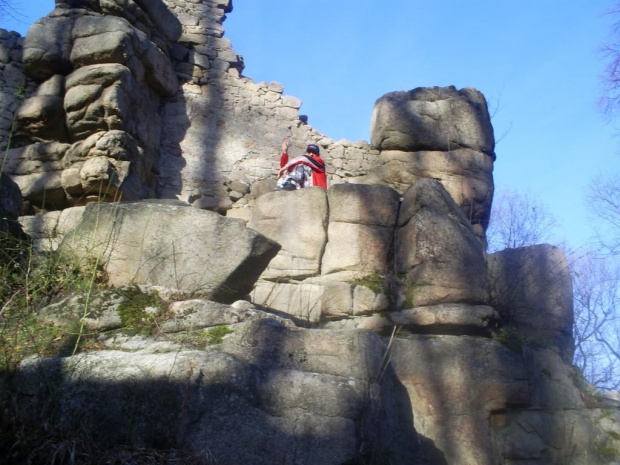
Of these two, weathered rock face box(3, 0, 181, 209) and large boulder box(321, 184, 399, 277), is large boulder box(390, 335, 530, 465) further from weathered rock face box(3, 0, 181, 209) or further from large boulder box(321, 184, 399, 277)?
weathered rock face box(3, 0, 181, 209)

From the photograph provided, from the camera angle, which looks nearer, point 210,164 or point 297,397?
point 297,397

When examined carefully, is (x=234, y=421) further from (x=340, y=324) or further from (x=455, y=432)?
(x=340, y=324)

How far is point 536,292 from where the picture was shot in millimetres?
6281

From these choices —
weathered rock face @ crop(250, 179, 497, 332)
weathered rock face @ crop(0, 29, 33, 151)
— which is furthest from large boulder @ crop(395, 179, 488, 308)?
weathered rock face @ crop(0, 29, 33, 151)

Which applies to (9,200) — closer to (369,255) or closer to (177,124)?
(369,255)

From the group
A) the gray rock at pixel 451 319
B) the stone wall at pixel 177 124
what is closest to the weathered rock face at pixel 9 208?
the stone wall at pixel 177 124

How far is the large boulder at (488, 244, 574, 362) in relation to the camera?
6.16 metres

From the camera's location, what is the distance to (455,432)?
197 inches

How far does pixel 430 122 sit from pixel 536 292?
10.7 ft

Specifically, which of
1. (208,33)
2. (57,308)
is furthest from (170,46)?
(57,308)

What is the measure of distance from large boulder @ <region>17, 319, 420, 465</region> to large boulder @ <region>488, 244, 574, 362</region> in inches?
104

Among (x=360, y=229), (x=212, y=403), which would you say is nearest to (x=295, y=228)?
(x=360, y=229)

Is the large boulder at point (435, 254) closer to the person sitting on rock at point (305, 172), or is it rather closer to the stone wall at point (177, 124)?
the person sitting on rock at point (305, 172)

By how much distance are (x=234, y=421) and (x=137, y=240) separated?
6.28 feet
